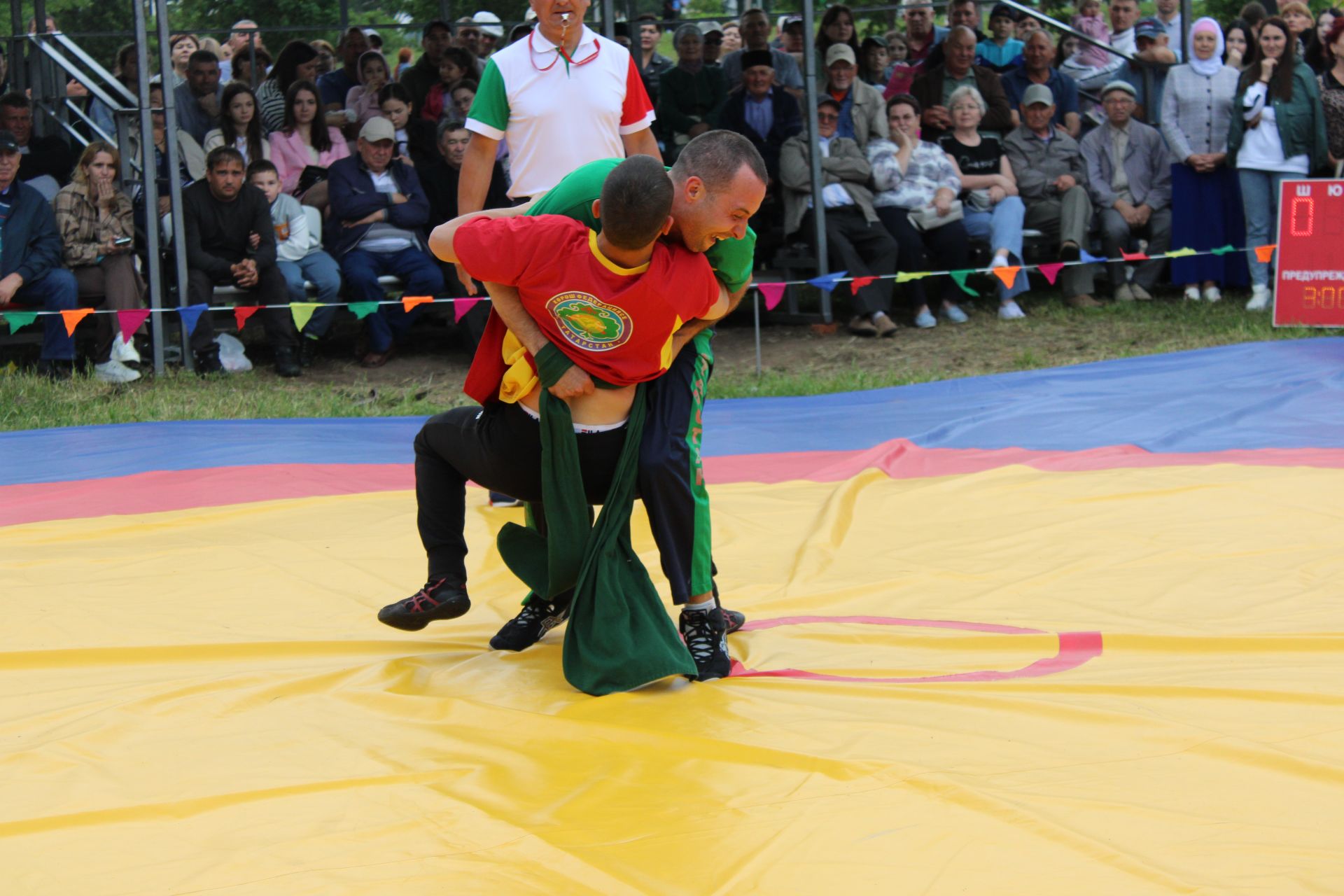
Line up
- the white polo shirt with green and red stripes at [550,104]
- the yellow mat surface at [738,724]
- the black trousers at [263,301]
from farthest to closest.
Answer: the black trousers at [263,301]
the white polo shirt with green and red stripes at [550,104]
the yellow mat surface at [738,724]

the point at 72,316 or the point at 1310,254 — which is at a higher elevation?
the point at 1310,254

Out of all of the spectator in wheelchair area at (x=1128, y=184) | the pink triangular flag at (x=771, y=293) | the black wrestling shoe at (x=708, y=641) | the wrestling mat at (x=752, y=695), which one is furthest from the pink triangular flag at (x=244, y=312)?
the spectator in wheelchair area at (x=1128, y=184)

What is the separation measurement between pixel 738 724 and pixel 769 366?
581cm

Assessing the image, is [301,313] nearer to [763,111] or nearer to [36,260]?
[36,260]

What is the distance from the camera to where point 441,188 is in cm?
904

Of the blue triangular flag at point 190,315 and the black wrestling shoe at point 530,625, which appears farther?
the blue triangular flag at point 190,315

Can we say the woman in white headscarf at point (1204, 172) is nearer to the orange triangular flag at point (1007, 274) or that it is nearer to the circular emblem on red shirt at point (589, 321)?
the orange triangular flag at point (1007, 274)

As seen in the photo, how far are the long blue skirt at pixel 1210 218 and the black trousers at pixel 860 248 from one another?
6.84ft

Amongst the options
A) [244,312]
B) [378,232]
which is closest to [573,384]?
[244,312]

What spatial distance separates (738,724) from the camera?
9.52 feet

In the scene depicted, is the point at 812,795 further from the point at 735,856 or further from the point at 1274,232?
the point at 1274,232

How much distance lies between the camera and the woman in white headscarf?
966cm

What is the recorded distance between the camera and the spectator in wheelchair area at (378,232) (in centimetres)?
868

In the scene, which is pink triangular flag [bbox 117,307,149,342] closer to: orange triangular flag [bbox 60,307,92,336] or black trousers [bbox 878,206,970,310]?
orange triangular flag [bbox 60,307,92,336]
